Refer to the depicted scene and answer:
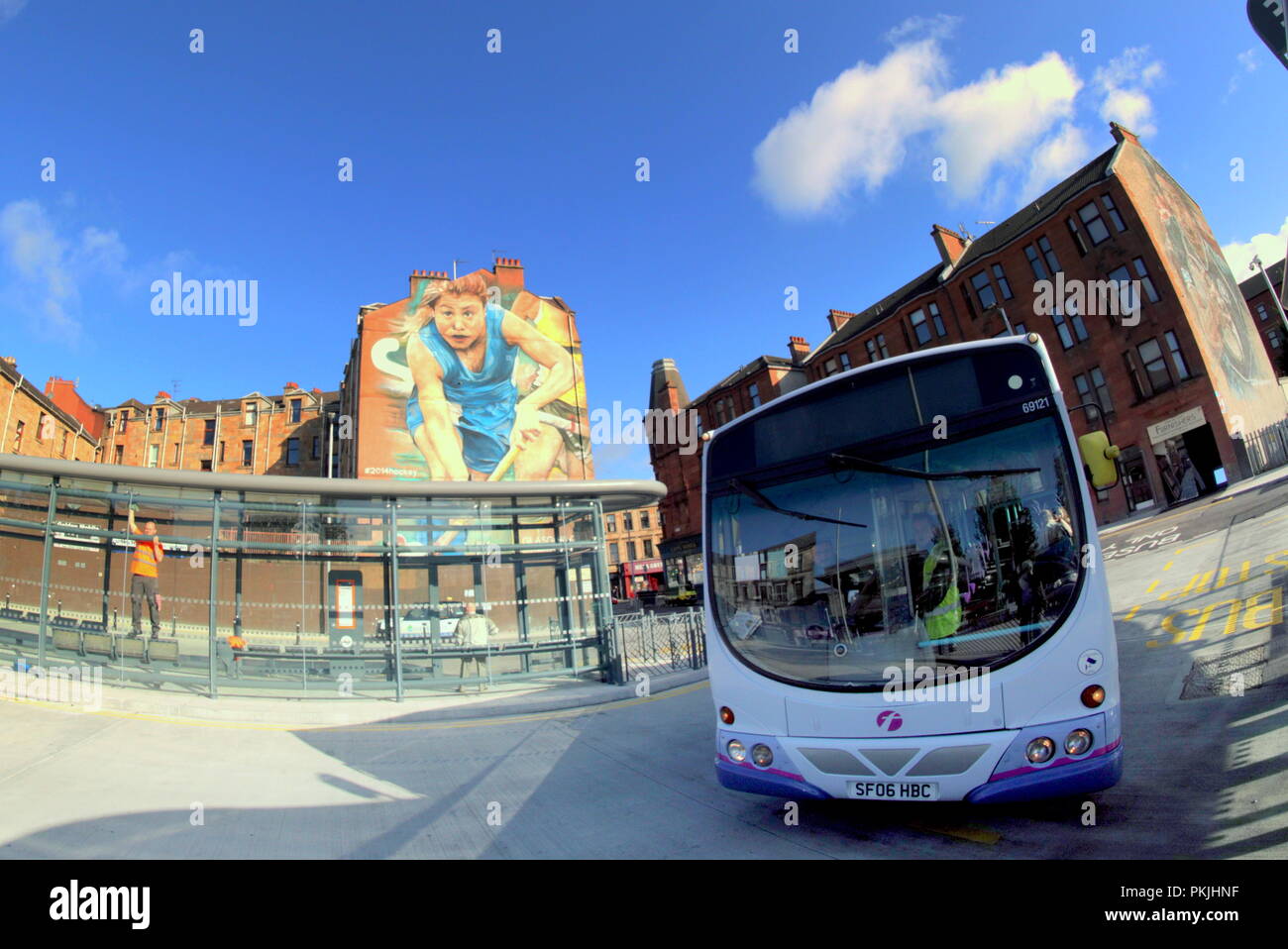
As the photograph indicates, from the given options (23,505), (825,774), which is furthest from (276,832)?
(23,505)

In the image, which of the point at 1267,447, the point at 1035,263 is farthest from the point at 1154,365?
the point at 1035,263

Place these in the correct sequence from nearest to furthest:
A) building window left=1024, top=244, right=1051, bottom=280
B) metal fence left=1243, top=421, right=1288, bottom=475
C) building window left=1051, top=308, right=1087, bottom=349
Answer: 1. metal fence left=1243, top=421, right=1288, bottom=475
2. building window left=1051, top=308, right=1087, bottom=349
3. building window left=1024, top=244, right=1051, bottom=280

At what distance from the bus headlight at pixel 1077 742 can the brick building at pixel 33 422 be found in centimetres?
4076

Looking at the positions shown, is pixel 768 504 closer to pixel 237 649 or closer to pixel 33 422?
pixel 237 649

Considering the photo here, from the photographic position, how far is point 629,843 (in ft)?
13.6

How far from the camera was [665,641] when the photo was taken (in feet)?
46.7

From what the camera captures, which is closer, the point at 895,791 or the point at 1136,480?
the point at 895,791

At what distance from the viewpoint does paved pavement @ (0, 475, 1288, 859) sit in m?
3.77

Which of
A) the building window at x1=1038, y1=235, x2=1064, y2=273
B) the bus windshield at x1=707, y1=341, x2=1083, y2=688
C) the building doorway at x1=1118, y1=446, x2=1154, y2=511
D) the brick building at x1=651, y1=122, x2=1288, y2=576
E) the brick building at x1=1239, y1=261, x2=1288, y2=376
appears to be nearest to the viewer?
the bus windshield at x1=707, y1=341, x2=1083, y2=688

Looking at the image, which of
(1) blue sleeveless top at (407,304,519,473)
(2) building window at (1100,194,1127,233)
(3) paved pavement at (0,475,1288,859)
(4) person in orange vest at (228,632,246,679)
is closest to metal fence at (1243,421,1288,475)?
(2) building window at (1100,194,1127,233)

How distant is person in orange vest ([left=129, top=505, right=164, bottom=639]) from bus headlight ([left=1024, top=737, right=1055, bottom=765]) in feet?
38.4

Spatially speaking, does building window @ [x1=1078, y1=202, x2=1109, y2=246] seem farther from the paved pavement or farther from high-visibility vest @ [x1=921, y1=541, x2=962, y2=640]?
high-visibility vest @ [x1=921, y1=541, x2=962, y2=640]

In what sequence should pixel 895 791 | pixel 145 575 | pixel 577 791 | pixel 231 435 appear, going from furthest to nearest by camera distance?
pixel 231 435, pixel 145 575, pixel 577 791, pixel 895 791

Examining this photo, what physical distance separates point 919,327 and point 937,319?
3.55 feet
